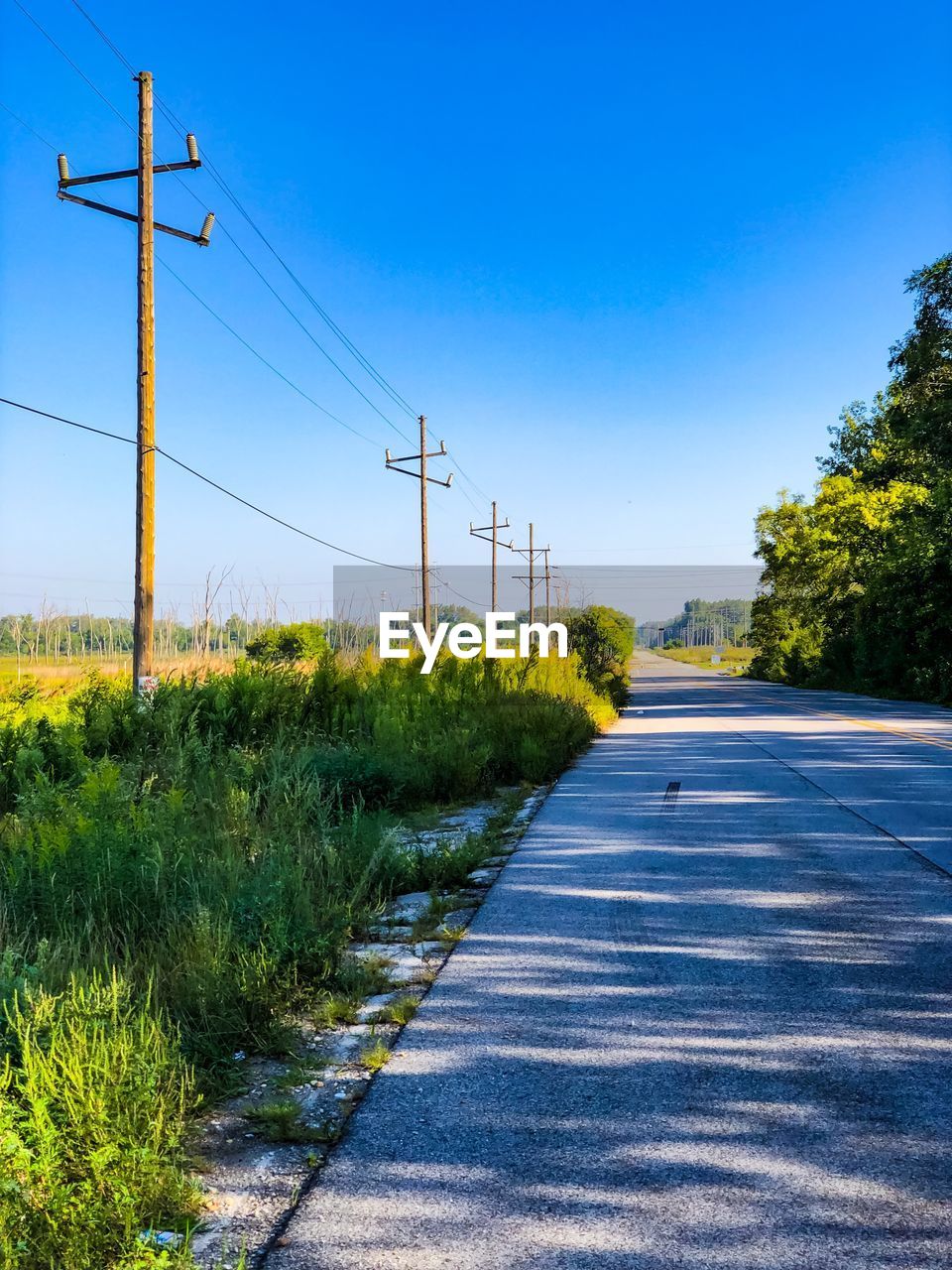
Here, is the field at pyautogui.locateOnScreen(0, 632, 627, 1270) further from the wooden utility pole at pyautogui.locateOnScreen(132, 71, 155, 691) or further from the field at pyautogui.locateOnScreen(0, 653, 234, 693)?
the field at pyautogui.locateOnScreen(0, 653, 234, 693)

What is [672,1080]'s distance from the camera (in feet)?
12.4

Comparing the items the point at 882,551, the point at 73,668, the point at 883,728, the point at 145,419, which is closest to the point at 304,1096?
the point at 145,419

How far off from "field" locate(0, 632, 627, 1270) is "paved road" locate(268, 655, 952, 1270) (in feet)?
2.06

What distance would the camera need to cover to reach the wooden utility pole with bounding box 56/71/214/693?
14125 mm

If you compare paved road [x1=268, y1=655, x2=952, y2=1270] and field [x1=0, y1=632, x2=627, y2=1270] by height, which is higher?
field [x1=0, y1=632, x2=627, y2=1270]

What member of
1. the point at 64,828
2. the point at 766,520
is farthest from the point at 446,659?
the point at 766,520

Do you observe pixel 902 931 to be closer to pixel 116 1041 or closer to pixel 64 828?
pixel 116 1041

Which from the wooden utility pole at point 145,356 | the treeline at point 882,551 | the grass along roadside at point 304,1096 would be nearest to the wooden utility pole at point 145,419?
the wooden utility pole at point 145,356

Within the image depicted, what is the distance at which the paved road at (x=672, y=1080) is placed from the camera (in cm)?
278

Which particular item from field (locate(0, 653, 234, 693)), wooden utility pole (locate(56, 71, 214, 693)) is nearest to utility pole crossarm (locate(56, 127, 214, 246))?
wooden utility pole (locate(56, 71, 214, 693))

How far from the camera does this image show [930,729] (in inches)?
727

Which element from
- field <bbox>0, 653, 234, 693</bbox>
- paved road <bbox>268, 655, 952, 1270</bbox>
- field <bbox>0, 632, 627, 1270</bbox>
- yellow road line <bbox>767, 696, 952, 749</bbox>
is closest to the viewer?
paved road <bbox>268, 655, 952, 1270</bbox>

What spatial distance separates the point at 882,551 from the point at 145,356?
35.0 metres

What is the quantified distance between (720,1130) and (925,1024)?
1.50 metres
